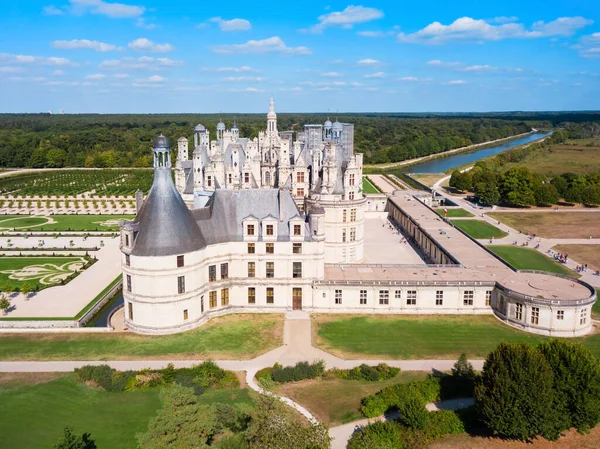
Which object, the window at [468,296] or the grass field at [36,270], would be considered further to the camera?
the grass field at [36,270]

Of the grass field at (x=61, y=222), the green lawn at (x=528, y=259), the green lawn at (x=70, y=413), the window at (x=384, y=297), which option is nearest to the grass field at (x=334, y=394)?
the green lawn at (x=70, y=413)

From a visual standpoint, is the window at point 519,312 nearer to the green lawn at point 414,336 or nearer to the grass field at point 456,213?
the green lawn at point 414,336

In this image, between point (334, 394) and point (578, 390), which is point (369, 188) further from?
point (578, 390)

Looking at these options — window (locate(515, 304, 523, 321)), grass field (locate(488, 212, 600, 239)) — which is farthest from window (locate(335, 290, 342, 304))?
grass field (locate(488, 212, 600, 239))

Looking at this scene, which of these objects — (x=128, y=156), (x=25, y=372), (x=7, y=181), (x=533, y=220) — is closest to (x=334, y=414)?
(x=25, y=372)

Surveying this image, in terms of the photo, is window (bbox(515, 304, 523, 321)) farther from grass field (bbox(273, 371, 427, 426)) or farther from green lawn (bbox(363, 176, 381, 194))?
green lawn (bbox(363, 176, 381, 194))

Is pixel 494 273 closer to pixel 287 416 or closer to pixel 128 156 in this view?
pixel 287 416
